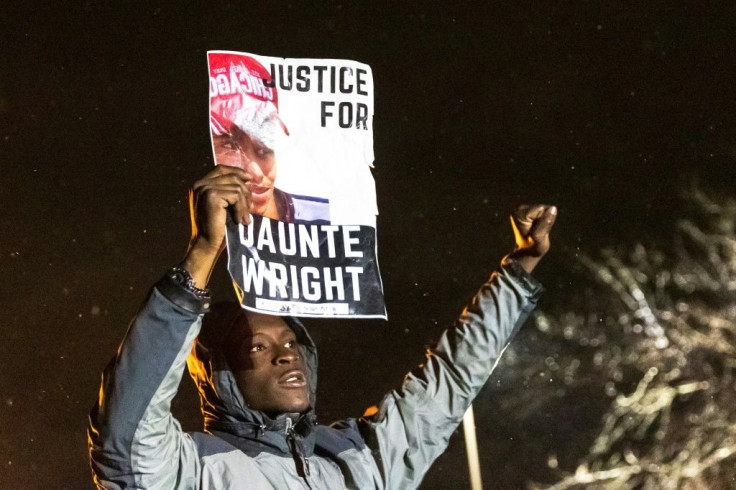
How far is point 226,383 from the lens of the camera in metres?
4.08

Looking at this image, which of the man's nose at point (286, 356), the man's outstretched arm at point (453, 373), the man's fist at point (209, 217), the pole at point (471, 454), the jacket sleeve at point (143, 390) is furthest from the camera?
the pole at point (471, 454)

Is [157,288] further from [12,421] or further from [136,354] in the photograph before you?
[12,421]

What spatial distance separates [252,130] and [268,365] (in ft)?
2.68

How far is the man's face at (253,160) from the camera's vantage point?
12.9 ft

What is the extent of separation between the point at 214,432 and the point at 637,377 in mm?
16839

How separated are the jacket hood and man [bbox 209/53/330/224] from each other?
1.51ft

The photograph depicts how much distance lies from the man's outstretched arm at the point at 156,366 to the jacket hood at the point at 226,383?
19.5 inches

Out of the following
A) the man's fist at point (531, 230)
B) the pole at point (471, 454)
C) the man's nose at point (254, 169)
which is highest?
the man's nose at point (254, 169)

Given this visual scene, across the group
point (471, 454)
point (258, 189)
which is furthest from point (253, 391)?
point (471, 454)

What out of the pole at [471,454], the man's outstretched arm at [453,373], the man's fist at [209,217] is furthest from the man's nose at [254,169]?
the pole at [471,454]

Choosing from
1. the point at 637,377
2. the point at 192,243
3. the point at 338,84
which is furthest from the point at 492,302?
the point at 637,377

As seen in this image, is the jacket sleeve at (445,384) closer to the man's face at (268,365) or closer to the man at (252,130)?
the man's face at (268,365)

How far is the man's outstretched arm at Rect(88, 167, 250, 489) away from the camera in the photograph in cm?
331

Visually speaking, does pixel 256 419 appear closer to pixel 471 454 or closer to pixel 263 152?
pixel 263 152
